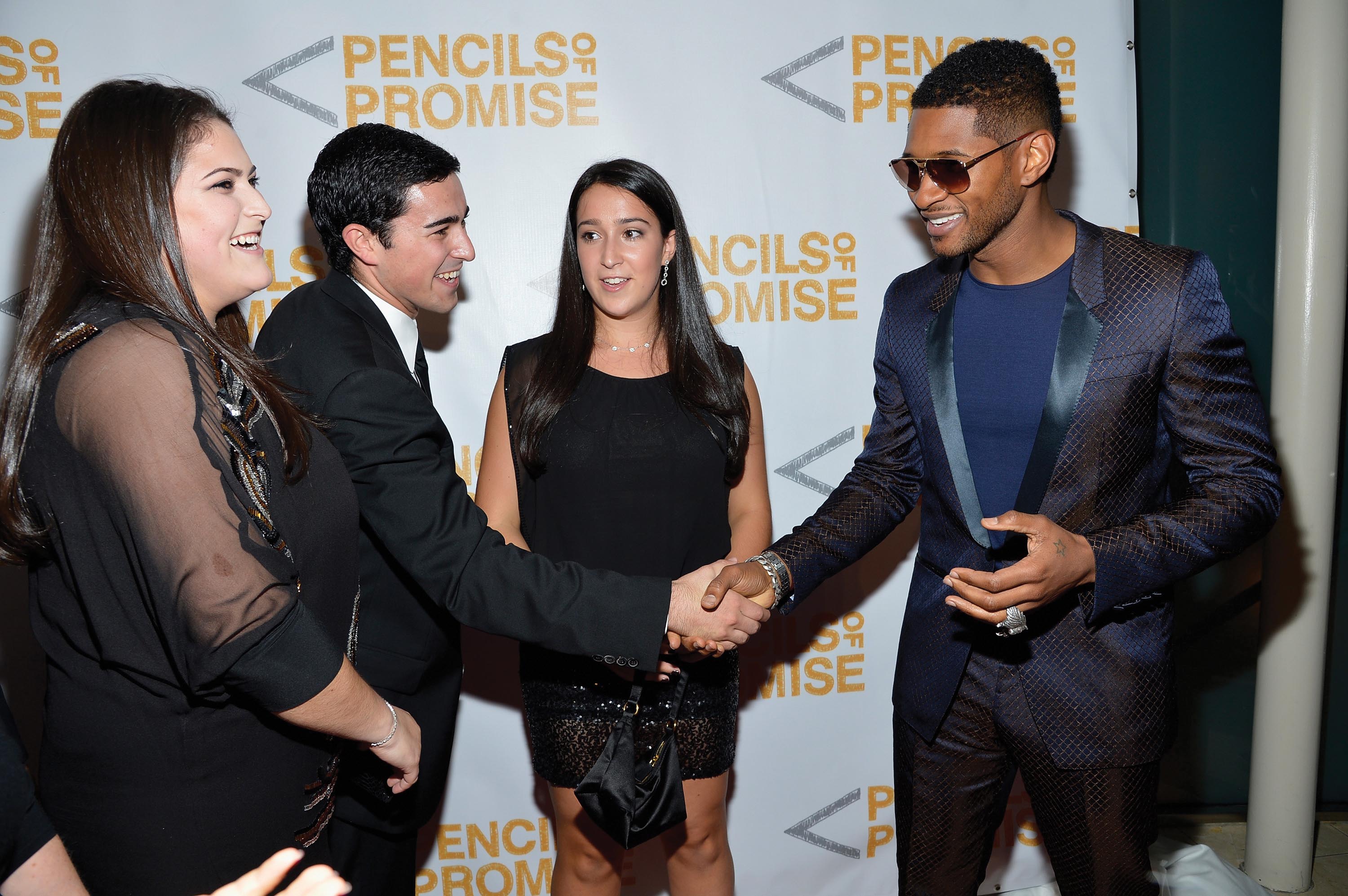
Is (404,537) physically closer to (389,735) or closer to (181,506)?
(389,735)

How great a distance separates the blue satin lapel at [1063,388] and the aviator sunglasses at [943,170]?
34cm

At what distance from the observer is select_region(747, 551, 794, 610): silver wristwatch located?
88.7 inches

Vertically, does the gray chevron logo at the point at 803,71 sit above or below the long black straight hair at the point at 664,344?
above

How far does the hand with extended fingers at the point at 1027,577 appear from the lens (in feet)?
5.59

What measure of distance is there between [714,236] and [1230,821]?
2.84 m

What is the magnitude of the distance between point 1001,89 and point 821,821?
8.02ft

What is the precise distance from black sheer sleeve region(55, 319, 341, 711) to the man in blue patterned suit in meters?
1.12

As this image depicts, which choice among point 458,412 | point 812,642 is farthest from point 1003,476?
point 458,412

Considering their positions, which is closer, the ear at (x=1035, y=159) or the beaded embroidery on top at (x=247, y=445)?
the beaded embroidery on top at (x=247, y=445)

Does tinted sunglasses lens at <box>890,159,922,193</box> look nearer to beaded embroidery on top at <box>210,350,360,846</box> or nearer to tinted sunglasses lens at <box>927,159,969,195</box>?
tinted sunglasses lens at <box>927,159,969,195</box>

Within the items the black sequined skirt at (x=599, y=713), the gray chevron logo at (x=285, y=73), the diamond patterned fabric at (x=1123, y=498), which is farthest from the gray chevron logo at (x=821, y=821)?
the gray chevron logo at (x=285, y=73)

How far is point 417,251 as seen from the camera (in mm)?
2264

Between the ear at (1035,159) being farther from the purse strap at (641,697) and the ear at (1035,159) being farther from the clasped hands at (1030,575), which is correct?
the purse strap at (641,697)

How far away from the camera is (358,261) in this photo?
2.25 metres
